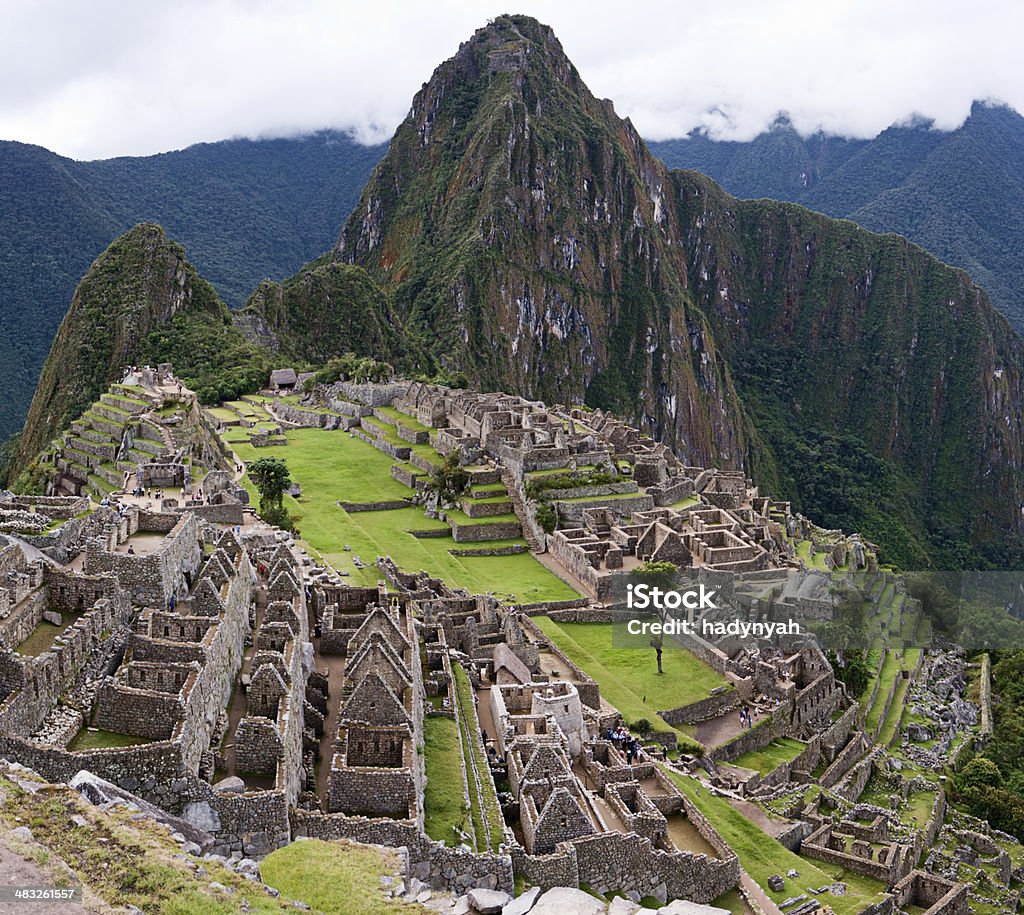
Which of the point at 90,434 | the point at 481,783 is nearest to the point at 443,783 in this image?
the point at 481,783

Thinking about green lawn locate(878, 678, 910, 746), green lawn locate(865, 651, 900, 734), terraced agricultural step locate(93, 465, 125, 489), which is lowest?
green lawn locate(878, 678, 910, 746)

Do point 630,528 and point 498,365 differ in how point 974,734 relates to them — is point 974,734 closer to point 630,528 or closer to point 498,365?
point 630,528

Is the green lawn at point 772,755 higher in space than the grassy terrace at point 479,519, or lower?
lower

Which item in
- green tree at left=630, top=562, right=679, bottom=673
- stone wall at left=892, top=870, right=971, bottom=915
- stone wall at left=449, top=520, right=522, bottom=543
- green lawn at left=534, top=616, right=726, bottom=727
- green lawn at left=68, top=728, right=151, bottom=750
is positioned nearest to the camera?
green lawn at left=68, top=728, right=151, bottom=750

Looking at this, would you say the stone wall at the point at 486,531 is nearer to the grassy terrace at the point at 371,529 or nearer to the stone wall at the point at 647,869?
the grassy terrace at the point at 371,529

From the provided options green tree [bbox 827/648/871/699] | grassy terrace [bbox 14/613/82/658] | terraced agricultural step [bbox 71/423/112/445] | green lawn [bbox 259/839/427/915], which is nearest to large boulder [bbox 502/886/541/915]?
green lawn [bbox 259/839/427/915]

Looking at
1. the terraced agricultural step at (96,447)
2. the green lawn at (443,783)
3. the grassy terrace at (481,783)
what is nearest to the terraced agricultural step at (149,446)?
the terraced agricultural step at (96,447)

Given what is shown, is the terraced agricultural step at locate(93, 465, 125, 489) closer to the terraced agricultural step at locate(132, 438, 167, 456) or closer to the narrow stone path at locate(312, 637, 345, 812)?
the terraced agricultural step at locate(132, 438, 167, 456)

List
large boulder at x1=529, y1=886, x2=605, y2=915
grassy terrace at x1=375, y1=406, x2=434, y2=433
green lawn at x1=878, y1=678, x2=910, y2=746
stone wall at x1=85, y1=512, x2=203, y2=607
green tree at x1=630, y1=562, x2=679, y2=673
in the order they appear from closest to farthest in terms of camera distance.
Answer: large boulder at x1=529, y1=886, x2=605, y2=915 → stone wall at x1=85, y1=512, x2=203, y2=607 → green lawn at x1=878, y1=678, x2=910, y2=746 → green tree at x1=630, y1=562, x2=679, y2=673 → grassy terrace at x1=375, y1=406, x2=434, y2=433
